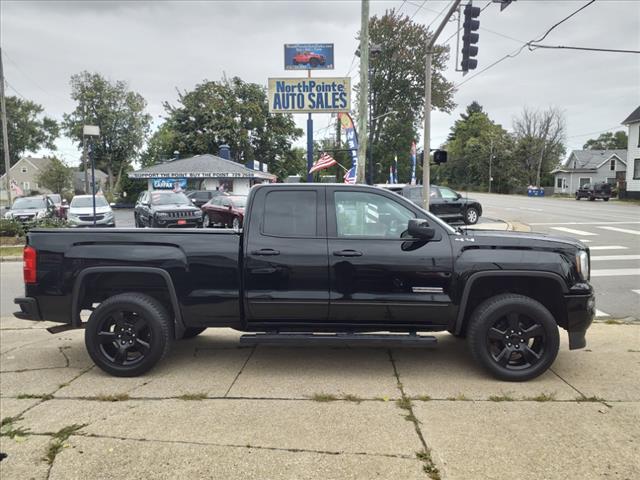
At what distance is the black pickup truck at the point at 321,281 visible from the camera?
4.38 m

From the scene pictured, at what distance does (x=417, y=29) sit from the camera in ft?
172

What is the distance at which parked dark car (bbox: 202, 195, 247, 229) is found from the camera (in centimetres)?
1905

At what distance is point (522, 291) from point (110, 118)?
6393cm

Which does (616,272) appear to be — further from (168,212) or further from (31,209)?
(31,209)

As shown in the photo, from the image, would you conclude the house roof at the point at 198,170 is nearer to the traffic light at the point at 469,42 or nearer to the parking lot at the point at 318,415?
the traffic light at the point at 469,42

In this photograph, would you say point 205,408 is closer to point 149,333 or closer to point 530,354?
point 149,333

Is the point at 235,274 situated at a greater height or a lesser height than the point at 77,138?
lesser

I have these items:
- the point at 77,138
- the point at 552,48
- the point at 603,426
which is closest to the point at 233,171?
the point at 552,48

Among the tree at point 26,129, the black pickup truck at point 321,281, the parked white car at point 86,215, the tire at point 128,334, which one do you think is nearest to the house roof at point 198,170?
the parked white car at point 86,215

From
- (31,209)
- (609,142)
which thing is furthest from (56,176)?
(609,142)

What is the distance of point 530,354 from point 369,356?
1551 millimetres

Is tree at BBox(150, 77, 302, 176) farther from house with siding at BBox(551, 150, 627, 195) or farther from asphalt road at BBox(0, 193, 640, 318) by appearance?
house with siding at BBox(551, 150, 627, 195)

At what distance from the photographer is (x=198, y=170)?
104ft

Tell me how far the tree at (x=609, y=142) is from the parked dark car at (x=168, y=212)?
98117 mm
